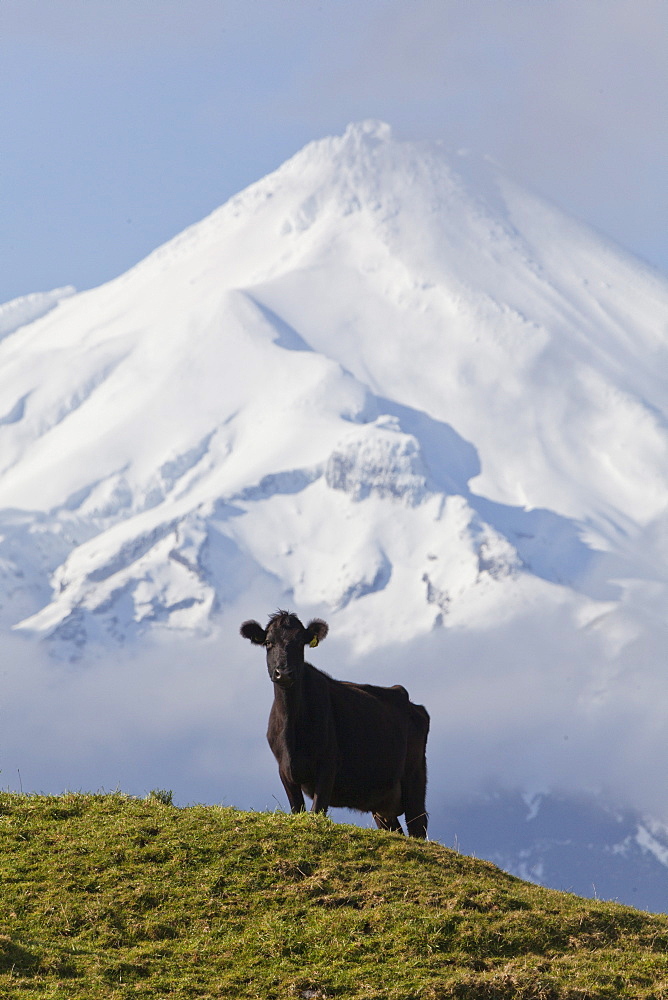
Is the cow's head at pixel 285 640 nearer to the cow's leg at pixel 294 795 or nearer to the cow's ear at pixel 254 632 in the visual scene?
the cow's ear at pixel 254 632

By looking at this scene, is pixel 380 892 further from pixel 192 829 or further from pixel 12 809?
pixel 12 809

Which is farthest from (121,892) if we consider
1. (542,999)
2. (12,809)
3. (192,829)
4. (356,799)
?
(356,799)

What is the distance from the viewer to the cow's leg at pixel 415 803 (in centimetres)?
2191

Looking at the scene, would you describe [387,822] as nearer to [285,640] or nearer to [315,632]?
[315,632]

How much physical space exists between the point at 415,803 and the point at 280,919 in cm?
771

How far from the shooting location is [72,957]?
13719mm

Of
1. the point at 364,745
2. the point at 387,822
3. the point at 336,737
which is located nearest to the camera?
the point at 336,737

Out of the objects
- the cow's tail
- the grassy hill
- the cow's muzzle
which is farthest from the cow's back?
the grassy hill

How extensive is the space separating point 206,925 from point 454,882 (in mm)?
3144

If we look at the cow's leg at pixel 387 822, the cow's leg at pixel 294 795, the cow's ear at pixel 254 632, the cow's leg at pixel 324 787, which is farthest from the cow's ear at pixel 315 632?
the cow's leg at pixel 387 822

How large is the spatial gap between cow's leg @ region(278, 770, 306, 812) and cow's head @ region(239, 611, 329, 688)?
1.36 meters

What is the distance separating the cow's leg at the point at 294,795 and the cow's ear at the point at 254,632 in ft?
7.50

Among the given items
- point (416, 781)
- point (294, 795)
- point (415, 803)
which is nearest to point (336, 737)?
point (294, 795)

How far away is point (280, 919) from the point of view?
14797 mm
